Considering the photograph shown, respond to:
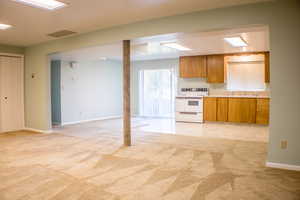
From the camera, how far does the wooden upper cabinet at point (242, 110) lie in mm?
7246

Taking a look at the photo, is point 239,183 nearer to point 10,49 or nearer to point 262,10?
point 262,10

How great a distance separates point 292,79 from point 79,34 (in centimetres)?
435

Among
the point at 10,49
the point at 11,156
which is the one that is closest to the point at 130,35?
the point at 11,156

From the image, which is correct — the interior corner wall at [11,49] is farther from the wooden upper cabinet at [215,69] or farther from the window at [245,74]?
the window at [245,74]

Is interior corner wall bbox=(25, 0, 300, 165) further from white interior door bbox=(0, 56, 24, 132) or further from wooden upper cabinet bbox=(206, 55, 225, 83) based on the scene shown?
white interior door bbox=(0, 56, 24, 132)

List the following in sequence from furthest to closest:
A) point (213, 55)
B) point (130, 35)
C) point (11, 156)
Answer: point (213, 55)
point (130, 35)
point (11, 156)

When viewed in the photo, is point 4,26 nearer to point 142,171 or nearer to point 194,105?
point 142,171

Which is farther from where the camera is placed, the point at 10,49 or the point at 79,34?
the point at 10,49

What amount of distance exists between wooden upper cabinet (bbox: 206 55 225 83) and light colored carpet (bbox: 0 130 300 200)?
10.4ft

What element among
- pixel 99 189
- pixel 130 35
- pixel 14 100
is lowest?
pixel 99 189

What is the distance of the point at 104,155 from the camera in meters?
4.27

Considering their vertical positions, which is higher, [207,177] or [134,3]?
[134,3]

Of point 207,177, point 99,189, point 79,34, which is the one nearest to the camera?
point 99,189

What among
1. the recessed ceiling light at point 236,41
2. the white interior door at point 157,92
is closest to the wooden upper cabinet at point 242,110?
the recessed ceiling light at point 236,41
